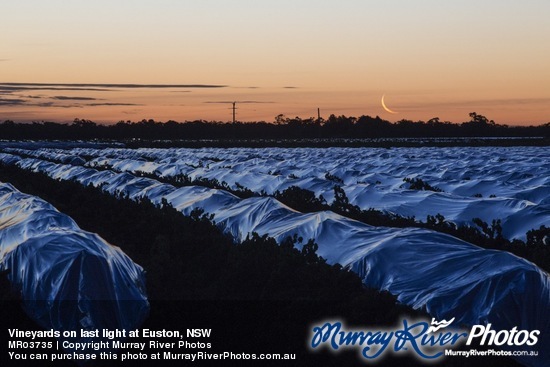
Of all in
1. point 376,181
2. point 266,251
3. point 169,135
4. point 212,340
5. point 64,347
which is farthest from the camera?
point 169,135

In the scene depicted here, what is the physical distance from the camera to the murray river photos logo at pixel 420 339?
7.43m

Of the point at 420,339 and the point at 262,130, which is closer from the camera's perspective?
the point at 420,339

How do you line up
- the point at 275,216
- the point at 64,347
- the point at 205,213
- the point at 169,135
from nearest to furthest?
the point at 64,347
the point at 275,216
the point at 205,213
the point at 169,135

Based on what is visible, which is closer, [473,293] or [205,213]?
[473,293]

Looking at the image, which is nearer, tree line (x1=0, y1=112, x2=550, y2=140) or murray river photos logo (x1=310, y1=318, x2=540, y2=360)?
murray river photos logo (x1=310, y1=318, x2=540, y2=360)

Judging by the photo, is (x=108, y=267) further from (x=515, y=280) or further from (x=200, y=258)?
(x=515, y=280)

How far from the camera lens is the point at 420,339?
7582mm

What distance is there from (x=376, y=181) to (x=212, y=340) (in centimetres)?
1500

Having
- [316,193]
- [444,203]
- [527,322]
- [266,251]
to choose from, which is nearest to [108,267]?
[266,251]

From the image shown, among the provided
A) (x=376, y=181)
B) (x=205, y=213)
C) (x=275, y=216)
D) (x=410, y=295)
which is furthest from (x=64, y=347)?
(x=376, y=181)

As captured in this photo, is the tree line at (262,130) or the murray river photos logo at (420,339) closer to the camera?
the murray river photos logo at (420,339)

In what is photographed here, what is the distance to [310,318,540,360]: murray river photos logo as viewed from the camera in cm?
743

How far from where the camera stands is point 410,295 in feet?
28.0

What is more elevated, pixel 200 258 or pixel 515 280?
pixel 515 280
